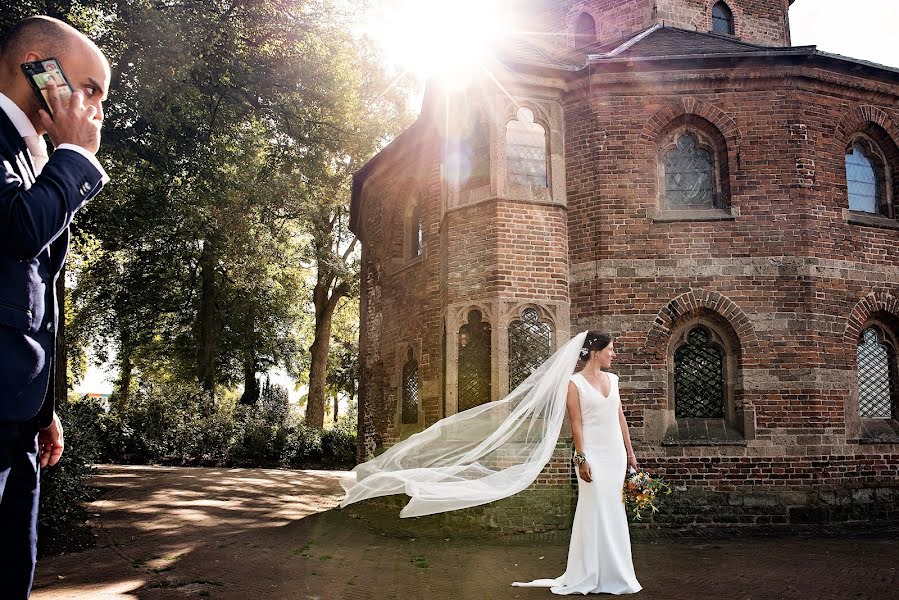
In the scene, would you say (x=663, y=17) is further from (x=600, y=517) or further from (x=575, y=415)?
(x=600, y=517)

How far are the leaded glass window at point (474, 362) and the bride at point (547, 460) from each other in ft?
10.3

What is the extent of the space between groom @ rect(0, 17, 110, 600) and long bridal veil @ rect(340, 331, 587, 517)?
5.34 metres

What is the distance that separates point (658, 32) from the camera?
587 inches

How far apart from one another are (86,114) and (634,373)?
10374 millimetres

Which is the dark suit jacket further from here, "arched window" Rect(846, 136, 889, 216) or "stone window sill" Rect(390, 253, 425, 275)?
"arched window" Rect(846, 136, 889, 216)

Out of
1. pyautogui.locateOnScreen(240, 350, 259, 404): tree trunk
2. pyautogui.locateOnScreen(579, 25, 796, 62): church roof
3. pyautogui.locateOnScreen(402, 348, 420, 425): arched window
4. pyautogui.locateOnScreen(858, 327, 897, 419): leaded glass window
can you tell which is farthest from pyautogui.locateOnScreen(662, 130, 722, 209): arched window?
pyautogui.locateOnScreen(240, 350, 259, 404): tree trunk

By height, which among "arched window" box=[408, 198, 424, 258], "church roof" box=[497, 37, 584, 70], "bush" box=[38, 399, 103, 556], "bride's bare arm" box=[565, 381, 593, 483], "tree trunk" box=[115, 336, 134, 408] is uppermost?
"church roof" box=[497, 37, 584, 70]

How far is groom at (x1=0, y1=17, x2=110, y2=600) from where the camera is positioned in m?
1.95

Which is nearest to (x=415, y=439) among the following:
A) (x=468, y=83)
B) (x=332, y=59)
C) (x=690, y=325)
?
(x=690, y=325)

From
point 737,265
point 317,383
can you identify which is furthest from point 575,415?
point 317,383

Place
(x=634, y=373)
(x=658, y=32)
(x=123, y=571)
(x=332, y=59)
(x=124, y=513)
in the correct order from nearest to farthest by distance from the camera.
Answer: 1. (x=123, y=571)
2. (x=634, y=373)
3. (x=124, y=513)
4. (x=332, y=59)
5. (x=658, y=32)

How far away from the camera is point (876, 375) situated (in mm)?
12398

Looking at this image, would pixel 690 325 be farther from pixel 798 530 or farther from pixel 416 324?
pixel 416 324

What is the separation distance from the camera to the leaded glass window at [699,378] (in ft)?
38.7
